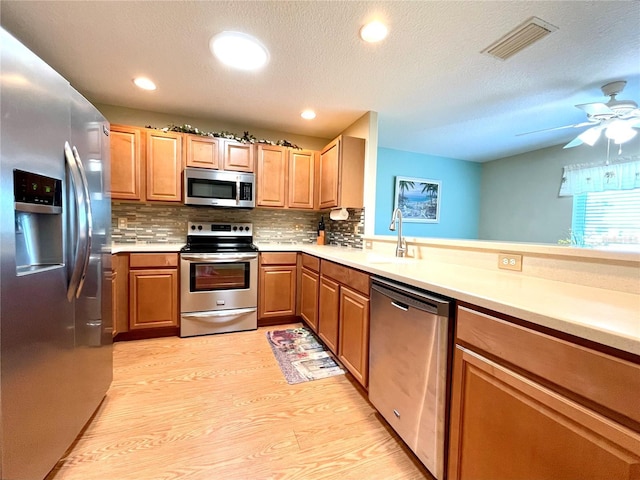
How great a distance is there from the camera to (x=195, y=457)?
47.9 inches

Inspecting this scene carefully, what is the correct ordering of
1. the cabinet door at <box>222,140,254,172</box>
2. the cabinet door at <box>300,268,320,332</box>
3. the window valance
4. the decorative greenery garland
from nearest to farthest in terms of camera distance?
the cabinet door at <box>300,268,320,332</box>, the decorative greenery garland, the cabinet door at <box>222,140,254,172</box>, the window valance

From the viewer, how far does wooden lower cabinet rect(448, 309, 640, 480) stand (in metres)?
0.60

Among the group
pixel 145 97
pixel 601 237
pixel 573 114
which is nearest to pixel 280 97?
pixel 145 97

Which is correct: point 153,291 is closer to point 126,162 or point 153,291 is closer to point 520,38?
point 126,162

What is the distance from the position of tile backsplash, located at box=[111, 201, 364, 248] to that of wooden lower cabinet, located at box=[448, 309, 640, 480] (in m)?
1.97

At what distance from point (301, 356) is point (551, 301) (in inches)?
71.7

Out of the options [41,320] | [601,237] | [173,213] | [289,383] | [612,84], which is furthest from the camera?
[601,237]

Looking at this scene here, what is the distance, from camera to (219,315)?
2.60 meters

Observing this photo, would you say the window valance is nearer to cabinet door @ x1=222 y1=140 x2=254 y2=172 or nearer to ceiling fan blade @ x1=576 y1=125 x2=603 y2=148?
ceiling fan blade @ x1=576 y1=125 x2=603 y2=148

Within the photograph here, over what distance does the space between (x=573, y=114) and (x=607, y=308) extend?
3.18 m

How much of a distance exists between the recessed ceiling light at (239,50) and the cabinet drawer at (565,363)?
6.79ft

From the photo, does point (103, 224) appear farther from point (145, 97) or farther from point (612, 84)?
point (612, 84)

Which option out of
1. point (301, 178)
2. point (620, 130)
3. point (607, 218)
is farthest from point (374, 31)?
point (607, 218)

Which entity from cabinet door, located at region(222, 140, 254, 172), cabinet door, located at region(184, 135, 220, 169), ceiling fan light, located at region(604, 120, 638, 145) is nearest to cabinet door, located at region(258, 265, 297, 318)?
cabinet door, located at region(222, 140, 254, 172)
